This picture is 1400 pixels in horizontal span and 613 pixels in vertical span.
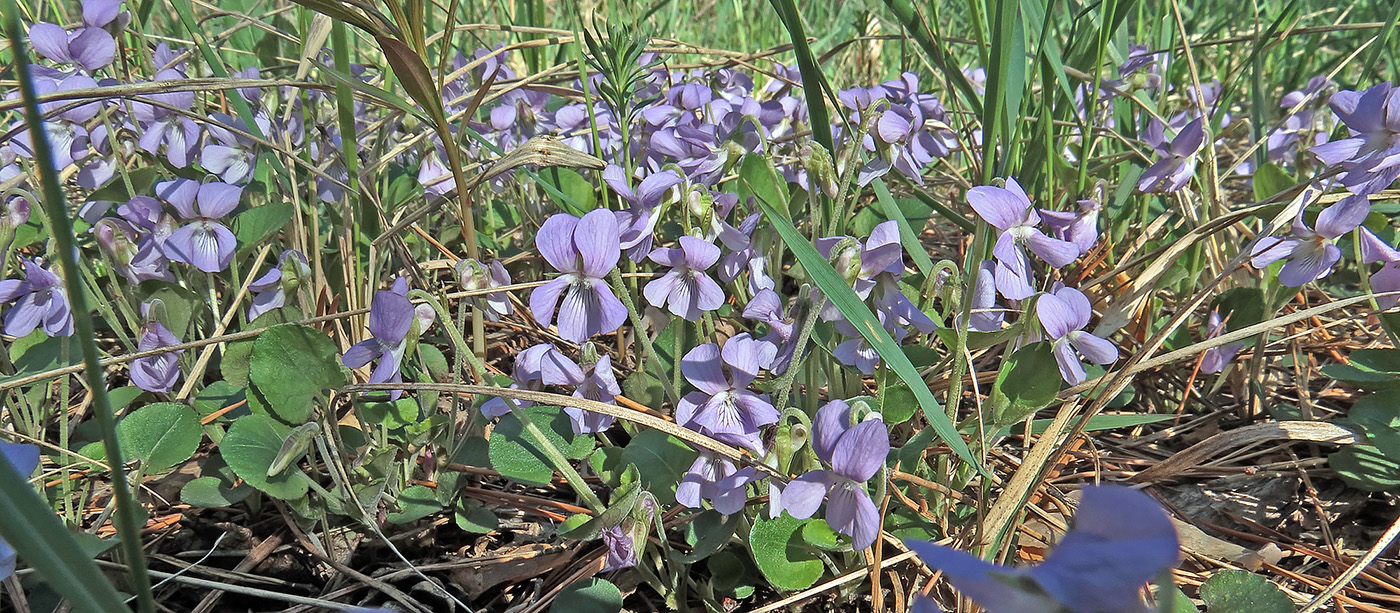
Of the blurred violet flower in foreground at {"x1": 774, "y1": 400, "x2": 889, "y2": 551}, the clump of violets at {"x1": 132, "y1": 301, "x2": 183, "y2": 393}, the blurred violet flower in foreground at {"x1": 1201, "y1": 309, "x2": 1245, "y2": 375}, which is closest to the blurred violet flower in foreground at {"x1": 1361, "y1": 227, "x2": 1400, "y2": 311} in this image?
the blurred violet flower in foreground at {"x1": 1201, "y1": 309, "x2": 1245, "y2": 375}

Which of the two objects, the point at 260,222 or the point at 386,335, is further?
the point at 260,222

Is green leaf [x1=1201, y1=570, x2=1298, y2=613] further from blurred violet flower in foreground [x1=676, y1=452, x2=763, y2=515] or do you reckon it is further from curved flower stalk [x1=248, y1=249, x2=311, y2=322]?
curved flower stalk [x1=248, y1=249, x2=311, y2=322]

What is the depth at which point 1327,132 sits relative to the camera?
1.94 meters

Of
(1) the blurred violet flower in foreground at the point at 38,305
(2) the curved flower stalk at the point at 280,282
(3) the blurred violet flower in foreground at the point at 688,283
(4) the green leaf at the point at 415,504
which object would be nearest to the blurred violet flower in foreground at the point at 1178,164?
(3) the blurred violet flower in foreground at the point at 688,283

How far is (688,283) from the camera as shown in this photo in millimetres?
1132

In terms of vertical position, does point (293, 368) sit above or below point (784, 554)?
above

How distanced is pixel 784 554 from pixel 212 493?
0.76 m

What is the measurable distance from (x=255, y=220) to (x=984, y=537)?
1.26 metres

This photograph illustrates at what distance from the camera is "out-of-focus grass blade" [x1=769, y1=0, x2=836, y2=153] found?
134 cm

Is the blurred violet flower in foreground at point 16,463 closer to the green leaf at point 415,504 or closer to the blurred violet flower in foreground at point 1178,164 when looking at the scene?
the green leaf at point 415,504

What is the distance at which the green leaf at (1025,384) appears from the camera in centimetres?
106

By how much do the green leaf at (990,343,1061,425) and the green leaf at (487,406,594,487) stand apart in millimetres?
533

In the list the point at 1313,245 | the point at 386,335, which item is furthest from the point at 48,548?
the point at 1313,245

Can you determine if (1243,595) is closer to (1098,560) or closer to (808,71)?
(1098,560)
